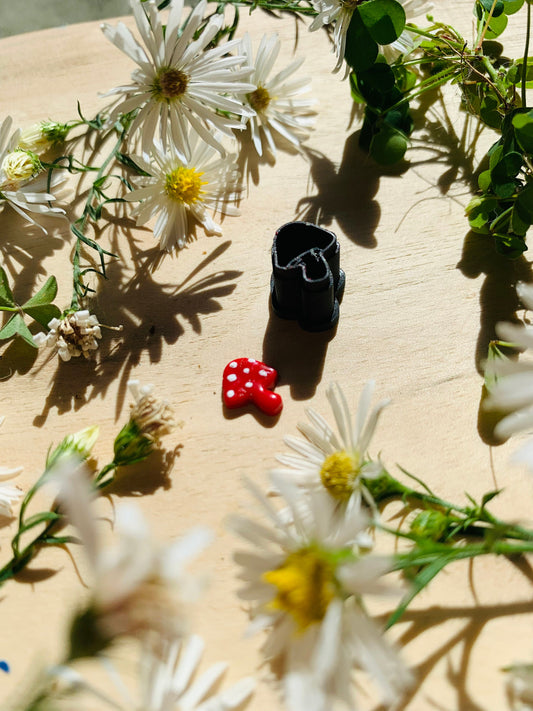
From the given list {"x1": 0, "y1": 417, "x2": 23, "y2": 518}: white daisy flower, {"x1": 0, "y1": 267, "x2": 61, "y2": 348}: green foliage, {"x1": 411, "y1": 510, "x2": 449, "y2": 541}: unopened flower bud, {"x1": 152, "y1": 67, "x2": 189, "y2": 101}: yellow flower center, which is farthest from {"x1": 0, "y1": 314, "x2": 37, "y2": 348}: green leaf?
{"x1": 411, "y1": 510, "x2": 449, "y2": 541}: unopened flower bud

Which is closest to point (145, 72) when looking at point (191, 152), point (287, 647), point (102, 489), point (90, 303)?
point (191, 152)

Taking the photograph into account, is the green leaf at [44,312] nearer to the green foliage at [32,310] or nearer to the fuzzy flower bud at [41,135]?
the green foliage at [32,310]

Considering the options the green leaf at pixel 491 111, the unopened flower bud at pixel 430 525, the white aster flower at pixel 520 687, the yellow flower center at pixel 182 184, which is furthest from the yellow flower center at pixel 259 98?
the white aster flower at pixel 520 687

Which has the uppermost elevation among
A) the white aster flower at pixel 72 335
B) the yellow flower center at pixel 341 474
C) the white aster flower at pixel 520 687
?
the white aster flower at pixel 72 335

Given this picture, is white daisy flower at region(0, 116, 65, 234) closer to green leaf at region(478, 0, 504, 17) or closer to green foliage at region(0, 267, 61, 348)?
green foliage at region(0, 267, 61, 348)

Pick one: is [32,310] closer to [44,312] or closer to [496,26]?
[44,312]
